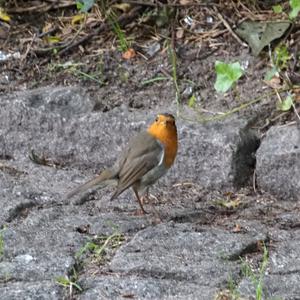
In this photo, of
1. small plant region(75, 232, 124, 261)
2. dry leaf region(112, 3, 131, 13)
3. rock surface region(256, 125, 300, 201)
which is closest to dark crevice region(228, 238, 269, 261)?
small plant region(75, 232, 124, 261)

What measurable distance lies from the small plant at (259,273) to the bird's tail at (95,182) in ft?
3.80

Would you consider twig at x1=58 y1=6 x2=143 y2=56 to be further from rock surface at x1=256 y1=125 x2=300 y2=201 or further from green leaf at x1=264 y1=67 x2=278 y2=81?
rock surface at x1=256 y1=125 x2=300 y2=201

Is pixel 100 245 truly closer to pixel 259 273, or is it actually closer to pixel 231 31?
pixel 259 273

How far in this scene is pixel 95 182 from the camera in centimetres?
525

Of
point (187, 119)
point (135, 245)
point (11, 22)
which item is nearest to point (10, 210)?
point (135, 245)

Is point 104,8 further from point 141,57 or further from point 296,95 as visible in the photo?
point 296,95

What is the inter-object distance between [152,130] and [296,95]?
903mm

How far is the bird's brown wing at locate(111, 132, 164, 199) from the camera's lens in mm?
5344

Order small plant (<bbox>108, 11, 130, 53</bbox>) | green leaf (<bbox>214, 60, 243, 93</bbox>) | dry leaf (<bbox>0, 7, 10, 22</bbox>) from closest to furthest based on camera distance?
green leaf (<bbox>214, 60, 243, 93</bbox>), small plant (<bbox>108, 11, 130, 53</bbox>), dry leaf (<bbox>0, 7, 10, 22</bbox>)

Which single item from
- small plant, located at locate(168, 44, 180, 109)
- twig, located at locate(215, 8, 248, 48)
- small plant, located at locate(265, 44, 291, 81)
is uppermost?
small plant, located at locate(265, 44, 291, 81)

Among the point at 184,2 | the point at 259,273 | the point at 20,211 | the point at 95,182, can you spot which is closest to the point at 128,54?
the point at 184,2

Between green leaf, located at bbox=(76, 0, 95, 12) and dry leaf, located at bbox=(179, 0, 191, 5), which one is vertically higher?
green leaf, located at bbox=(76, 0, 95, 12)

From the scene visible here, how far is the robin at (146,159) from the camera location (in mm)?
5328

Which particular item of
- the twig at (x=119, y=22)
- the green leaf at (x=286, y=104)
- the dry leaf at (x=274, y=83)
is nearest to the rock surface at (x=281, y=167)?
the green leaf at (x=286, y=104)
